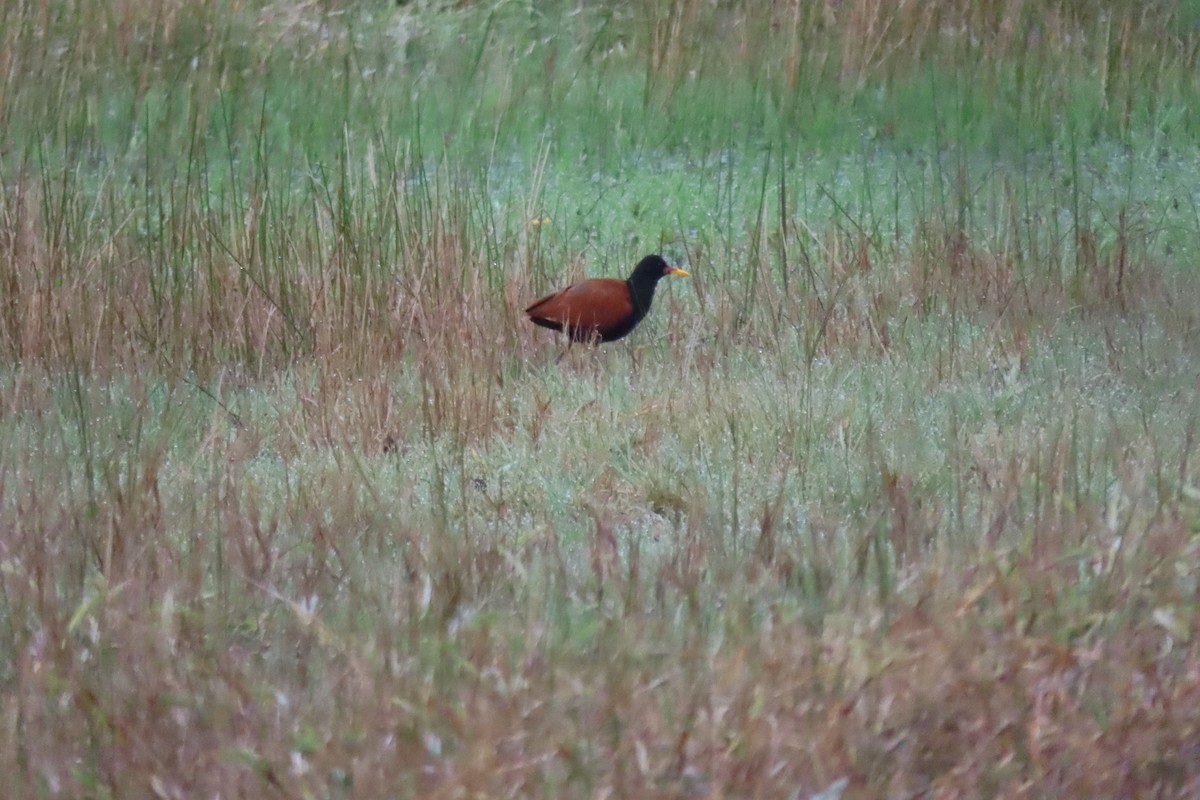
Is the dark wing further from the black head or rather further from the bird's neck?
the black head

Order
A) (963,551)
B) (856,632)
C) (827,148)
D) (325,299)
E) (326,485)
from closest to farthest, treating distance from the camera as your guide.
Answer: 1. (856,632)
2. (963,551)
3. (326,485)
4. (325,299)
5. (827,148)

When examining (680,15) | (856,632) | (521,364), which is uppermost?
(680,15)

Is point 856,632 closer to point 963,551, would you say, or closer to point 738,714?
point 738,714

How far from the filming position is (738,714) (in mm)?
1875

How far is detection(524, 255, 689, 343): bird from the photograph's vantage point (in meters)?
4.18

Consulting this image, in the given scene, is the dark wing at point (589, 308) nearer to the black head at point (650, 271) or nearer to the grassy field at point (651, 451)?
the grassy field at point (651, 451)

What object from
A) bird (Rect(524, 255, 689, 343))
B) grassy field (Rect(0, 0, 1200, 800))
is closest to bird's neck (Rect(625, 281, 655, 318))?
bird (Rect(524, 255, 689, 343))

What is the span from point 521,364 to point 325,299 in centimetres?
65

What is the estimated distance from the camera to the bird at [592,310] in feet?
13.7

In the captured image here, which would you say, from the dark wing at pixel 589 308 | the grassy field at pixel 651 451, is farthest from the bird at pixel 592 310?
the grassy field at pixel 651 451

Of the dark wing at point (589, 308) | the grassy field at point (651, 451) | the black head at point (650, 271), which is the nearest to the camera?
the grassy field at point (651, 451)

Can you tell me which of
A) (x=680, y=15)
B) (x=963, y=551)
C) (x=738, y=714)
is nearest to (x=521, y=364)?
(x=963, y=551)

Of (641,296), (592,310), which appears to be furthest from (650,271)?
(592,310)

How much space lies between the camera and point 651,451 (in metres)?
3.28
